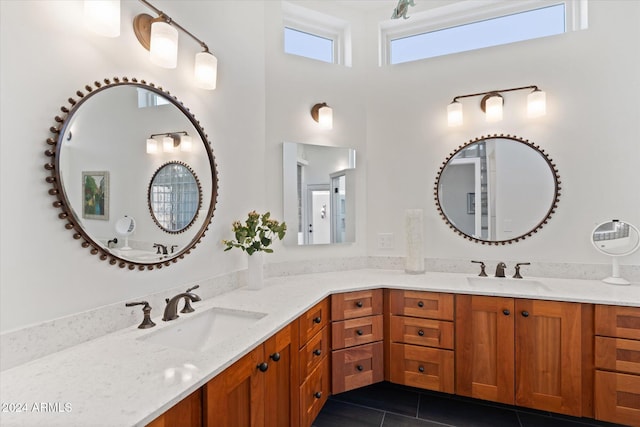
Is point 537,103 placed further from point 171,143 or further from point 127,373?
point 127,373

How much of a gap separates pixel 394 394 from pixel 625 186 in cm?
219

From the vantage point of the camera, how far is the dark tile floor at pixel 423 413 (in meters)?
1.99

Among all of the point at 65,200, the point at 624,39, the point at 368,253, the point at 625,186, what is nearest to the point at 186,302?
the point at 65,200

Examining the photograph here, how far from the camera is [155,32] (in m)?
1.43

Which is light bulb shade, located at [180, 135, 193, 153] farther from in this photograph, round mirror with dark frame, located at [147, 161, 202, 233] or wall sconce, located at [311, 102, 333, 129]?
wall sconce, located at [311, 102, 333, 129]

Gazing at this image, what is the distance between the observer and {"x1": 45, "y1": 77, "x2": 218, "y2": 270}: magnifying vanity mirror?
47.4 inches

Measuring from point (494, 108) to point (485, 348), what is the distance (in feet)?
5.62

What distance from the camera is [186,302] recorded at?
158cm

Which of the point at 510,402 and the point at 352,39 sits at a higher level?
the point at 352,39

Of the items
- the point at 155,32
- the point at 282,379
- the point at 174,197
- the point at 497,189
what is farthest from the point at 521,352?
the point at 155,32

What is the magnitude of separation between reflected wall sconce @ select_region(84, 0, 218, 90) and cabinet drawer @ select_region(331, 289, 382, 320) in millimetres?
1544

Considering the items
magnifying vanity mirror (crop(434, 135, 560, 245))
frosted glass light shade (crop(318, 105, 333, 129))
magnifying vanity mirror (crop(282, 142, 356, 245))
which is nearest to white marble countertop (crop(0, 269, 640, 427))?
magnifying vanity mirror (crop(434, 135, 560, 245))

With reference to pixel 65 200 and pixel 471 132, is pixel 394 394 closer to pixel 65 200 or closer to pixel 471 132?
pixel 471 132

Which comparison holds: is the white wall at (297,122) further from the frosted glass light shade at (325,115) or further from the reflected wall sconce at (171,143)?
the reflected wall sconce at (171,143)
